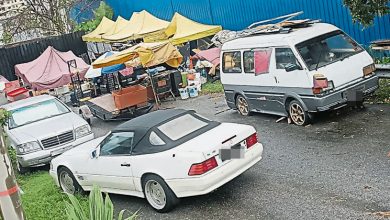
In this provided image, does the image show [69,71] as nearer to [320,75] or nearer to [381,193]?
[320,75]

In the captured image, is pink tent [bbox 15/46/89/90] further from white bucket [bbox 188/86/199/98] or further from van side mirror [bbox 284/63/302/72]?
van side mirror [bbox 284/63/302/72]

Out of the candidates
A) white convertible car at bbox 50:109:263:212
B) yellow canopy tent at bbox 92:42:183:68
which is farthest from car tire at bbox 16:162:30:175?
yellow canopy tent at bbox 92:42:183:68

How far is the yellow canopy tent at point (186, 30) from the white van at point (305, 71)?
31.4 ft

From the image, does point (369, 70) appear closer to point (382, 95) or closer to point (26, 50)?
point (382, 95)

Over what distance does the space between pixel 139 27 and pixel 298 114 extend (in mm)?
16259

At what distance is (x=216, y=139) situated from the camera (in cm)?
796

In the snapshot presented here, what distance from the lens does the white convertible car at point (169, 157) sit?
300 inches

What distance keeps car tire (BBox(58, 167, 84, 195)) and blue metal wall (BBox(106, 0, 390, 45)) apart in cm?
953

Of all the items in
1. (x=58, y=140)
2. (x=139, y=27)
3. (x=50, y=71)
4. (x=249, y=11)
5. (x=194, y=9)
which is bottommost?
(x=58, y=140)

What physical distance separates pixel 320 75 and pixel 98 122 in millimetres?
9738

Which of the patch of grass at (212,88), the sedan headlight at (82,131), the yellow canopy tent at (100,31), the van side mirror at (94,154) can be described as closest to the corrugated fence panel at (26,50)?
the yellow canopy tent at (100,31)

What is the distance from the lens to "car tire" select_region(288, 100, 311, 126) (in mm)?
11336

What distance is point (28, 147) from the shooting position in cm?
1240

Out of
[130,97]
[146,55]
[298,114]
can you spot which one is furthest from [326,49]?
[130,97]
